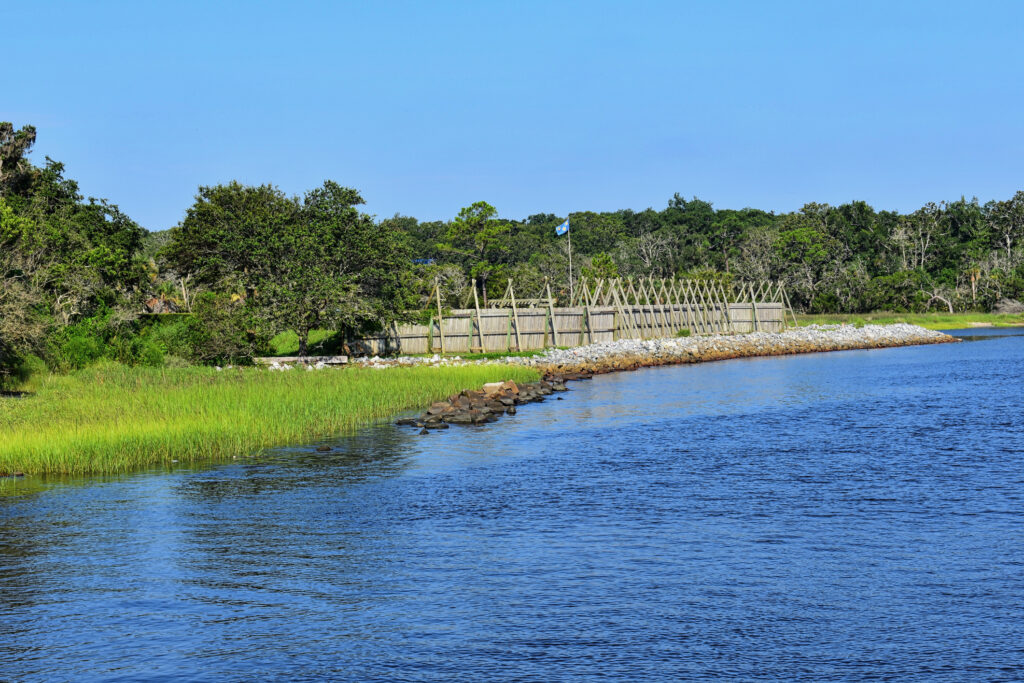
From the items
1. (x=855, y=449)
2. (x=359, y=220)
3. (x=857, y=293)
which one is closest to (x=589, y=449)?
(x=855, y=449)

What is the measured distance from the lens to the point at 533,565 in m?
12.9

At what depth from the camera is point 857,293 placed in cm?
10506

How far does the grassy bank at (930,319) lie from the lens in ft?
314

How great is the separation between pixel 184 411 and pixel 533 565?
1498cm

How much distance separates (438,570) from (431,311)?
3825 centimetres

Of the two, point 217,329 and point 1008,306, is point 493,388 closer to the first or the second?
point 217,329

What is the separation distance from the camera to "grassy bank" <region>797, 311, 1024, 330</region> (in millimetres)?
95688

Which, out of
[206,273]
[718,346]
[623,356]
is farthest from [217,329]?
[718,346]

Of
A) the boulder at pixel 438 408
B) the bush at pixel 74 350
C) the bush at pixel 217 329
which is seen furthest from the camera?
the bush at pixel 217 329

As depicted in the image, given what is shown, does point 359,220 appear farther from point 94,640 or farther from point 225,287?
point 94,640

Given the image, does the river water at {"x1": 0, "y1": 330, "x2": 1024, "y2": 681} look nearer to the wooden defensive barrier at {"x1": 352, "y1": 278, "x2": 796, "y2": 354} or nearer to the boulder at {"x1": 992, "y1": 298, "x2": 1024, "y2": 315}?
the wooden defensive barrier at {"x1": 352, "y1": 278, "x2": 796, "y2": 354}

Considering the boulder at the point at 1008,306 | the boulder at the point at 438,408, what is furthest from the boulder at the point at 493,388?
the boulder at the point at 1008,306

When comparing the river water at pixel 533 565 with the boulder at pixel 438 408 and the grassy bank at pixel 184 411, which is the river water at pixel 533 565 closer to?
the grassy bank at pixel 184 411

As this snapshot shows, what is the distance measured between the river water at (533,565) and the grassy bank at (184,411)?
1540mm
